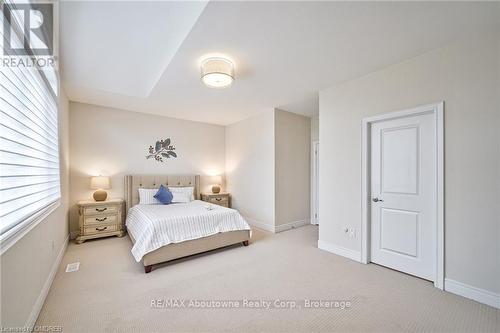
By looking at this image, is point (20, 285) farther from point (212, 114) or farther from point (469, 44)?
point (469, 44)

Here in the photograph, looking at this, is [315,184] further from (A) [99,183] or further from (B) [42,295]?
(B) [42,295]

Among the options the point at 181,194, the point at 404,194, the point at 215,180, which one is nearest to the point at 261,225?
the point at 215,180

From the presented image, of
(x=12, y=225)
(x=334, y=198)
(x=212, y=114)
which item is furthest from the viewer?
(x=212, y=114)

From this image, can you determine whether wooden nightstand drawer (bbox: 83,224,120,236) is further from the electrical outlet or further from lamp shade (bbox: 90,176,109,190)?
the electrical outlet

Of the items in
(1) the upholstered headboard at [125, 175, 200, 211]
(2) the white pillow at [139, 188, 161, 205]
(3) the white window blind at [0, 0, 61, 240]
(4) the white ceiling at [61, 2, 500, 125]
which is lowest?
(2) the white pillow at [139, 188, 161, 205]

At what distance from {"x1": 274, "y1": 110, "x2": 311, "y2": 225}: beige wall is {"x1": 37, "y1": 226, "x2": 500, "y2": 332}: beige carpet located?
1.50 m

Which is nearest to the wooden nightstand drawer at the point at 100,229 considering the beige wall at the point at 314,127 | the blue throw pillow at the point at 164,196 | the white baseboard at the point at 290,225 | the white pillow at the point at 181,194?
the blue throw pillow at the point at 164,196

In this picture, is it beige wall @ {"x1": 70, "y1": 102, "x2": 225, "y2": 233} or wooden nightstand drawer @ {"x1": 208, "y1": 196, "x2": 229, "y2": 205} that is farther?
wooden nightstand drawer @ {"x1": 208, "y1": 196, "x2": 229, "y2": 205}

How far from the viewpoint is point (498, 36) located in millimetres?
2041

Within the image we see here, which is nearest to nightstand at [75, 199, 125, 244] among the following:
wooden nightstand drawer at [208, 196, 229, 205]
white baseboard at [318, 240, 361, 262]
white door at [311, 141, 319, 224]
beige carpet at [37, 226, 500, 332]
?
beige carpet at [37, 226, 500, 332]

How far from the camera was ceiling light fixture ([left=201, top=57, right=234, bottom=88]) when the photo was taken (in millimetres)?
2500

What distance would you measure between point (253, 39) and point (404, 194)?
2.51 m

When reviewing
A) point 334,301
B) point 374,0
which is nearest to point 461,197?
point 334,301

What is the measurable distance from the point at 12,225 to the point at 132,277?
4.86 ft
